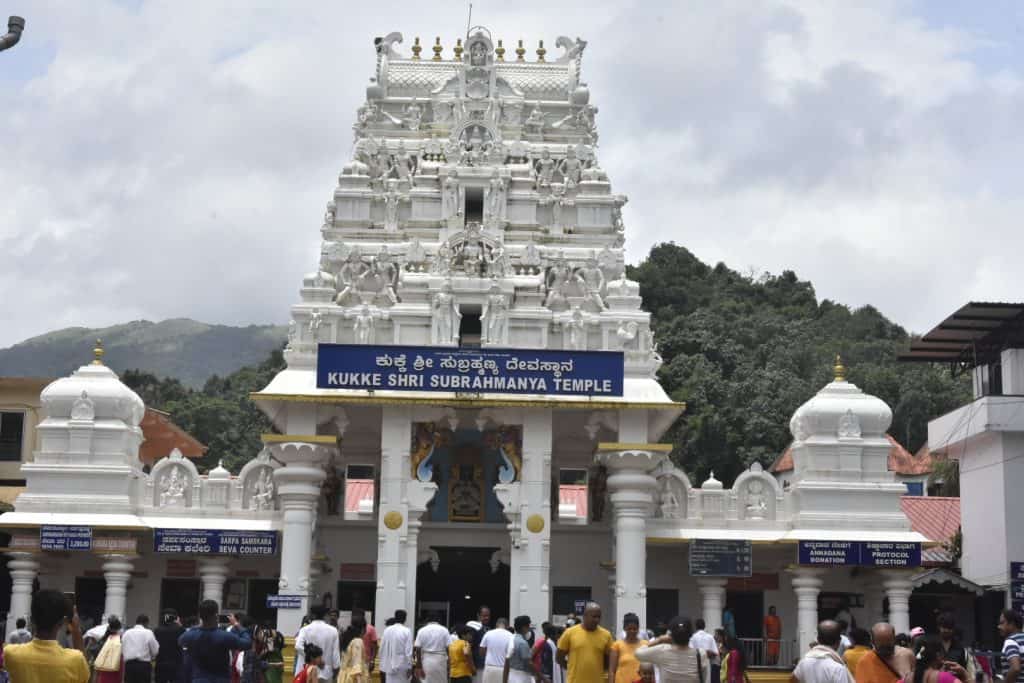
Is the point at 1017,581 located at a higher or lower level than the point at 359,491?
lower

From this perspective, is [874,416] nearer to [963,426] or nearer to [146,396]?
[963,426]

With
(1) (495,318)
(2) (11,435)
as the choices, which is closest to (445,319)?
(1) (495,318)

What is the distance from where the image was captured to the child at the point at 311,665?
17031mm

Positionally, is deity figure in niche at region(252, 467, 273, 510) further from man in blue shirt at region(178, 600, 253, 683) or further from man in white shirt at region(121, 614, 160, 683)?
man in blue shirt at region(178, 600, 253, 683)

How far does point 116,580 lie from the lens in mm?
33375

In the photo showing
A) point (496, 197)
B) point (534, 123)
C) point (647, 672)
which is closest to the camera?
point (647, 672)

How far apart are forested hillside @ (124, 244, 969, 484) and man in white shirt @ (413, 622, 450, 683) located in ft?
125

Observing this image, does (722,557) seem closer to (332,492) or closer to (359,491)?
(359,491)

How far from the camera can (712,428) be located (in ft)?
193

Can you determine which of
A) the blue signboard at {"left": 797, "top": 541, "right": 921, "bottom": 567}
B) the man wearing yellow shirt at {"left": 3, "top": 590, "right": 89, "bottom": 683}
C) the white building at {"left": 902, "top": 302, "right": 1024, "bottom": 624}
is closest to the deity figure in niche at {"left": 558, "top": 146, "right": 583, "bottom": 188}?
the white building at {"left": 902, "top": 302, "right": 1024, "bottom": 624}

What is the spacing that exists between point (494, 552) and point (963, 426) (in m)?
11.9

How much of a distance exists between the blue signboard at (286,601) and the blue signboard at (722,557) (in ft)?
28.4

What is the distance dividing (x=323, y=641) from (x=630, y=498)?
564 inches

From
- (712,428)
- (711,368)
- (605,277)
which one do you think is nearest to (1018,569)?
(605,277)
